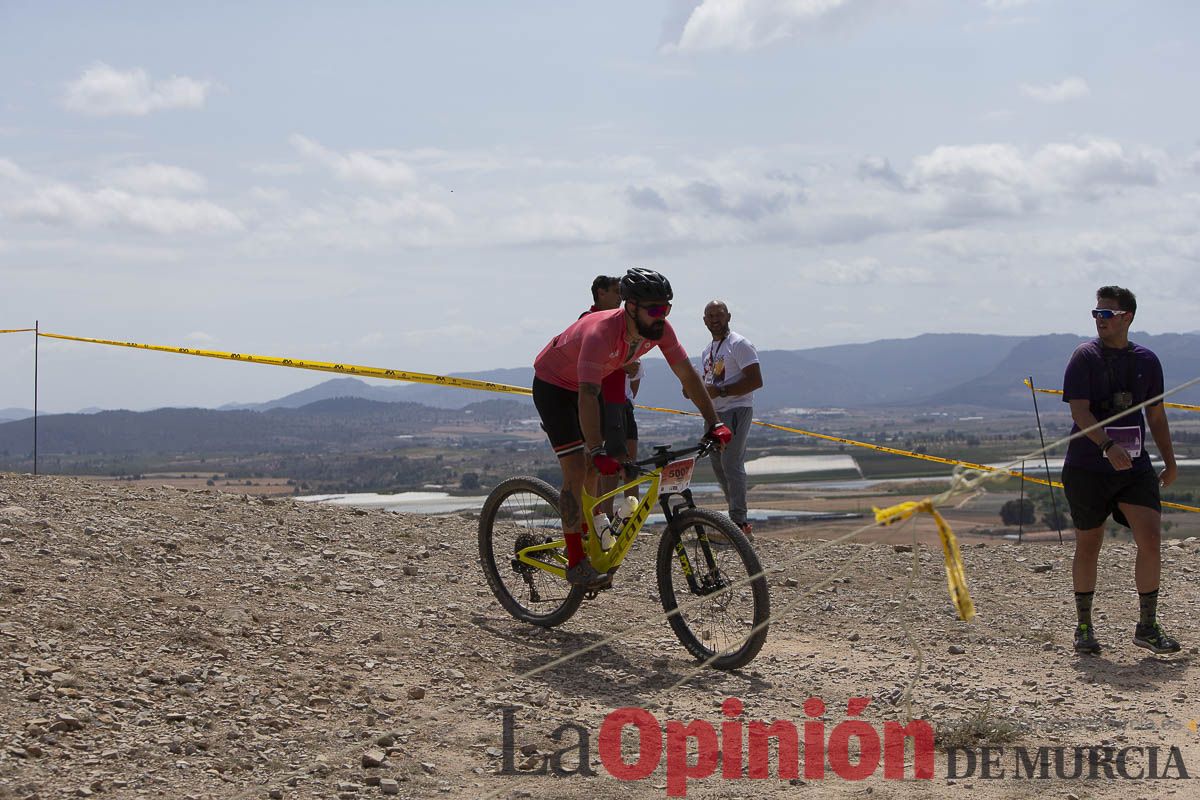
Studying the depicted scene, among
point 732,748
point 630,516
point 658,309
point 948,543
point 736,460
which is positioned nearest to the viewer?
point 948,543

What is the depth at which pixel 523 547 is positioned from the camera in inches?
289

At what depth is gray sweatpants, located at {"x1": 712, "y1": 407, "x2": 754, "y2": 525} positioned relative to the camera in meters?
9.23

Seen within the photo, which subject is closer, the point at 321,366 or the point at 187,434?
the point at 321,366

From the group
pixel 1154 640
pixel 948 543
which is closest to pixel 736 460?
pixel 1154 640

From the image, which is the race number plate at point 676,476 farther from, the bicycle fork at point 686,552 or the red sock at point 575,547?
the red sock at point 575,547

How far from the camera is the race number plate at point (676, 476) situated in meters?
6.26

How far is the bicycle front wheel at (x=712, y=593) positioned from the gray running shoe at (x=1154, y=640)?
8.18ft

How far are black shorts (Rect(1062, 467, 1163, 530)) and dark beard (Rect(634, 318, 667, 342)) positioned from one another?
9.35ft

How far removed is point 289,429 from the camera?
115688mm

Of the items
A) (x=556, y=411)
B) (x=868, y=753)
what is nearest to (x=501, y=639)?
(x=556, y=411)

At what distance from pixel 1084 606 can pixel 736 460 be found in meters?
3.16

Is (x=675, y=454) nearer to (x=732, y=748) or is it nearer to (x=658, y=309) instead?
(x=658, y=309)

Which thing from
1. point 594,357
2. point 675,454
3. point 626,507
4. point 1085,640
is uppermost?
point 594,357

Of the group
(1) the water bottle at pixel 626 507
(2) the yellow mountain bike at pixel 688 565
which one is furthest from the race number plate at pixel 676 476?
(1) the water bottle at pixel 626 507
